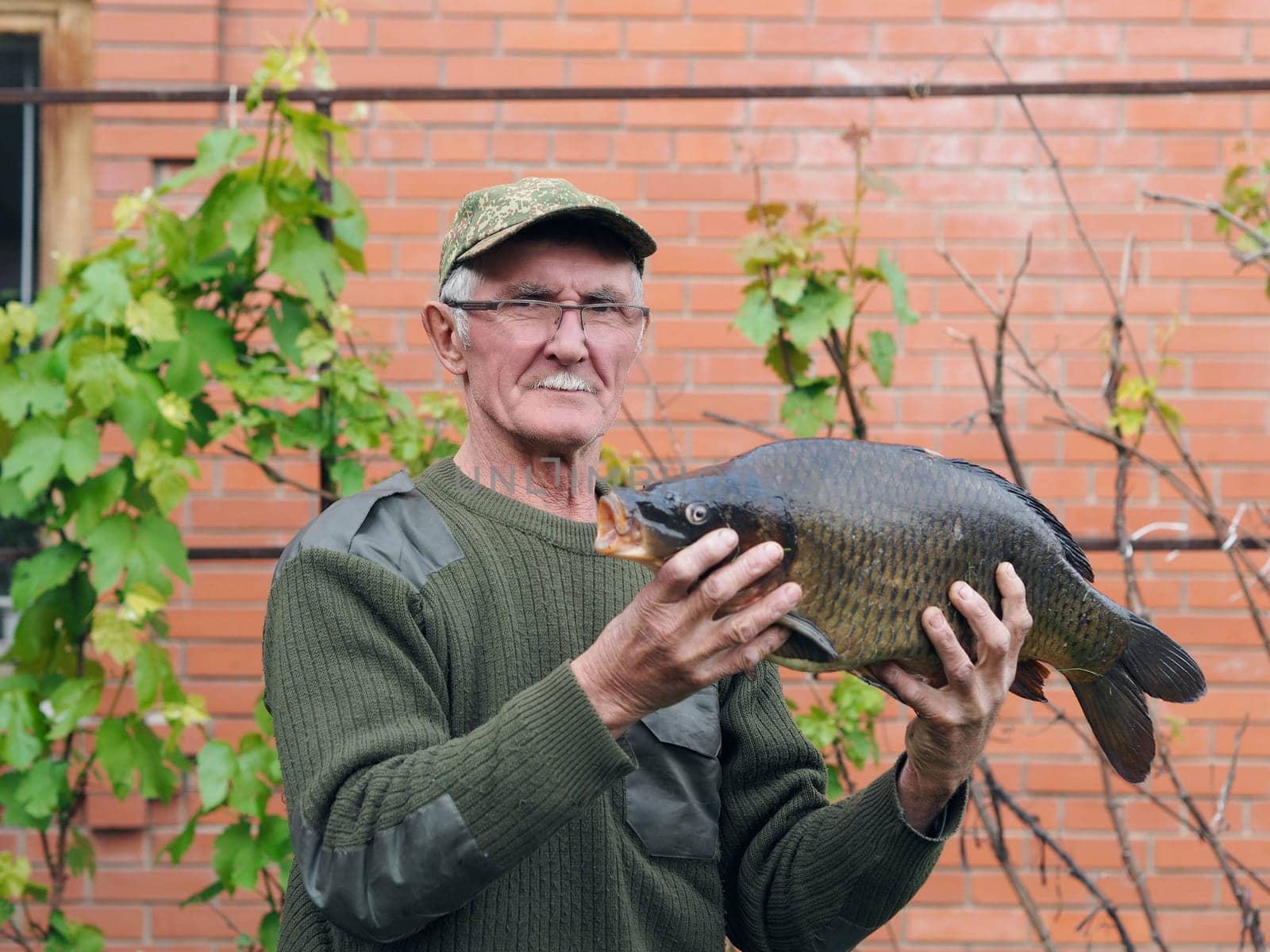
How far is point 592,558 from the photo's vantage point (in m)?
2.09

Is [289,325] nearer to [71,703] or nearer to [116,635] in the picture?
[116,635]

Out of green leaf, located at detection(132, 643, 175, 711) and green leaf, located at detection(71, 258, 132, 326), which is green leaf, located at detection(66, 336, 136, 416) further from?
green leaf, located at detection(132, 643, 175, 711)

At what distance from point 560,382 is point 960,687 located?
69 centimetres

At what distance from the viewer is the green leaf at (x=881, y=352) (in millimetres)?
3408

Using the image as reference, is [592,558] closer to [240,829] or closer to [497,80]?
[240,829]

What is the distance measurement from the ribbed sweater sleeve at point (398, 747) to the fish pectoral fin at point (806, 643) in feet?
0.76

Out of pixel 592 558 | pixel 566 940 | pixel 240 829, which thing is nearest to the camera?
pixel 566 940

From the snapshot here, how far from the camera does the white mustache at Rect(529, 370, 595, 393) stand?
6.60 ft

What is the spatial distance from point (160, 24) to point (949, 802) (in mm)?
3129

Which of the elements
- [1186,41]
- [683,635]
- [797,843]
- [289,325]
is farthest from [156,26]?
[683,635]

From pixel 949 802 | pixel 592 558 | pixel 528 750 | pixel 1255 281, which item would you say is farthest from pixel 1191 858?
pixel 528 750

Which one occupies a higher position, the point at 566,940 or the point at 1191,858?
the point at 566,940

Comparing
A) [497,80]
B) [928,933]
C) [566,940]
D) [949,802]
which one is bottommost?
[928,933]

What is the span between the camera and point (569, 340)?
1994 mm
